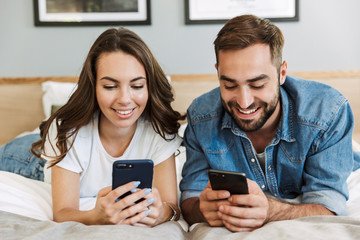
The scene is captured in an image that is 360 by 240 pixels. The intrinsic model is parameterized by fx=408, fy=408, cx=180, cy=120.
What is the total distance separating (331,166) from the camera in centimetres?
143

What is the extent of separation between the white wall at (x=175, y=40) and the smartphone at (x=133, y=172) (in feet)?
6.38

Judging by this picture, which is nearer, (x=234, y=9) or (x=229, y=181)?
(x=229, y=181)

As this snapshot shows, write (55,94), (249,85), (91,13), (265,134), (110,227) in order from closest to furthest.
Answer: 1. (110,227)
2. (249,85)
3. (265,134)
4. (55,94)
5. (91,13)

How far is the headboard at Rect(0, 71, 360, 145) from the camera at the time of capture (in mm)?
3037

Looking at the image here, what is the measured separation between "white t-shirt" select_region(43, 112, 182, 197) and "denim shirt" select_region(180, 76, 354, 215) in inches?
4.9

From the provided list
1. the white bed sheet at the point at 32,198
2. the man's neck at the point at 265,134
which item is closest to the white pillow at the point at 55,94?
the white bed sheet at the point at 32,198

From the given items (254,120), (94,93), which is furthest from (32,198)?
(254,120)

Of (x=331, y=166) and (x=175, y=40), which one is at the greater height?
(x=175, y=40)

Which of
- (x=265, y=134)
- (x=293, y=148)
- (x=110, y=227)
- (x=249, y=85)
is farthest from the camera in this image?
(x=265, y=134)

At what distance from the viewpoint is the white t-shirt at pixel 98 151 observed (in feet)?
5.09

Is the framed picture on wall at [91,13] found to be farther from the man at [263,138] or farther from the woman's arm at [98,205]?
the woman's arm at [98,205]

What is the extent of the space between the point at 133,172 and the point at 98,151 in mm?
411

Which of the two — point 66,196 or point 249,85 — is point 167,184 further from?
point 249,85

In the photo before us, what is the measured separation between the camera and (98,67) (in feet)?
4.94
